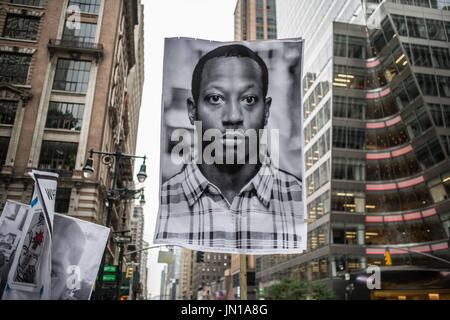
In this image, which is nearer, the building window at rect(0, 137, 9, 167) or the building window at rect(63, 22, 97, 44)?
the building window at rect(0, 137, 9, 167)

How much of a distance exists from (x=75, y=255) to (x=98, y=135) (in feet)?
101

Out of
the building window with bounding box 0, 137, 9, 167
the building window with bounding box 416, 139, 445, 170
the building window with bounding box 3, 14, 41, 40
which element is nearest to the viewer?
the building window with bounding box 0, 137, 9, 167

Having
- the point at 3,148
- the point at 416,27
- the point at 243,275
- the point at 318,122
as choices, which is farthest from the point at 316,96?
the point at 243,275

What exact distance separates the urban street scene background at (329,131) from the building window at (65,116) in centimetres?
10

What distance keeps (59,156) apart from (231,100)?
102 feet

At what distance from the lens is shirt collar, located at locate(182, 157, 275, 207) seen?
5578 mm

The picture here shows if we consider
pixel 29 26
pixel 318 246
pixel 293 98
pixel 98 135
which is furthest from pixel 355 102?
pixel 293 98

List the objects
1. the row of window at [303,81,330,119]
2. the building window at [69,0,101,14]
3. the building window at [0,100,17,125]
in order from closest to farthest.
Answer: the building window at [0,100,17,125] → the building window at [69,0,101,14] → the row of window at [303,81,330,119]

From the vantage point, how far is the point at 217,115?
575 cm

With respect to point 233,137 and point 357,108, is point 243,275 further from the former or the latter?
point 357,108

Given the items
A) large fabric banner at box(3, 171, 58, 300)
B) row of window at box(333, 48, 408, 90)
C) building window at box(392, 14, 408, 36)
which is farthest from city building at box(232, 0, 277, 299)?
large fabric banner at box(3, 171, 58, 300)

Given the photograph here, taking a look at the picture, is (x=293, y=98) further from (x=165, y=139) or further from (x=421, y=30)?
(x=421, y=30)

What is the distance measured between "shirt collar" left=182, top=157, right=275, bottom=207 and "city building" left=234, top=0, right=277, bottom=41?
139636 mm

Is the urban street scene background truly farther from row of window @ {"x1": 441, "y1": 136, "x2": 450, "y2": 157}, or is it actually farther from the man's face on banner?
the man's face on banner
